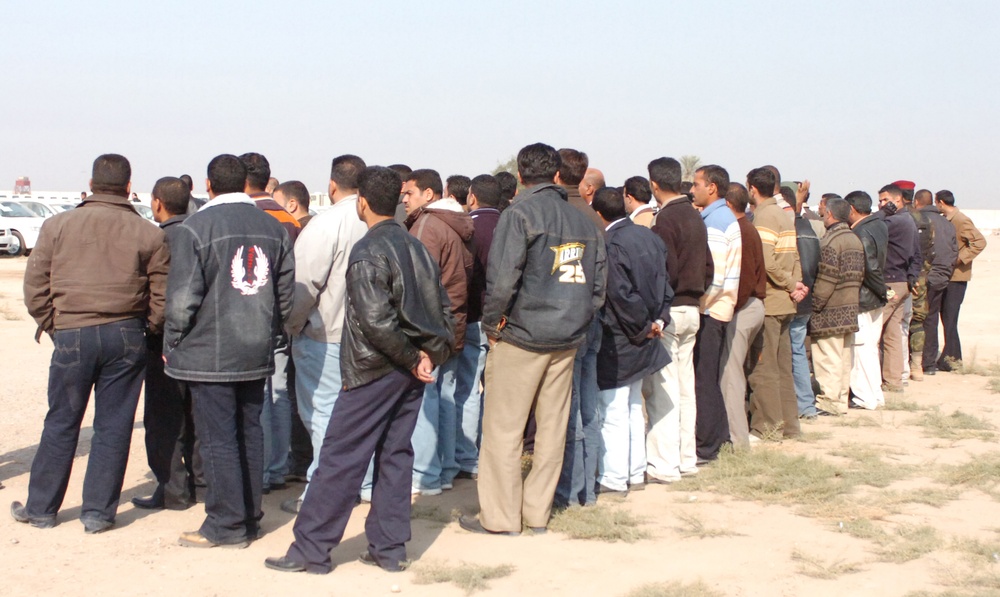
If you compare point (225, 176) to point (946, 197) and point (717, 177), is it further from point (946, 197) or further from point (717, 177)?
point (946, 197)

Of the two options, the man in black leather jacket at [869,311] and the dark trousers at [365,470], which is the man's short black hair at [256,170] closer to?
the dark trousers at [365,470]

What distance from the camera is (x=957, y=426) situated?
896cm

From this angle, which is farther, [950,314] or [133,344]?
[950,314]

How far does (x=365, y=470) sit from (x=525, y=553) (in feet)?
3.45

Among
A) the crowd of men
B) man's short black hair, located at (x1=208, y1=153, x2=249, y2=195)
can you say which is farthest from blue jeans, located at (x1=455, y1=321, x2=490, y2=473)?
man's short black hair, located at (x1=208, y1=153, x2=249, y2=195)

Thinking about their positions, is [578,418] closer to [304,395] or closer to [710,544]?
[710,544]

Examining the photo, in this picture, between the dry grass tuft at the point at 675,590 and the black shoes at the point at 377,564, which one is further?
the black shoes at the point at 377,564

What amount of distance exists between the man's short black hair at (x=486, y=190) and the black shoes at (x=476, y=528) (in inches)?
96.3

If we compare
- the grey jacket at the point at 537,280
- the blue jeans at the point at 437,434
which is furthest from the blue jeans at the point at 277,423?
the grey jacket at the point at 537,280

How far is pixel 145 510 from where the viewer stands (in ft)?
20.1

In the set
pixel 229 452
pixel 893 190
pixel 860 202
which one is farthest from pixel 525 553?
pixel 893 190

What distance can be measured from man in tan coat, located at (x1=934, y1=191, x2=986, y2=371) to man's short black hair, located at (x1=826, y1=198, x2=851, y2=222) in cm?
354

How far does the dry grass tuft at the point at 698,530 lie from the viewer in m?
5.81

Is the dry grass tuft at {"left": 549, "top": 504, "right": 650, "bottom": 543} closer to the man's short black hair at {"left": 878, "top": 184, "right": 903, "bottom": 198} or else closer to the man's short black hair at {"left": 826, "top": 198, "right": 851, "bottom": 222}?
the man's short black hair at {"left": 826, "top": 198, "right": 851, "bottom": 222}
